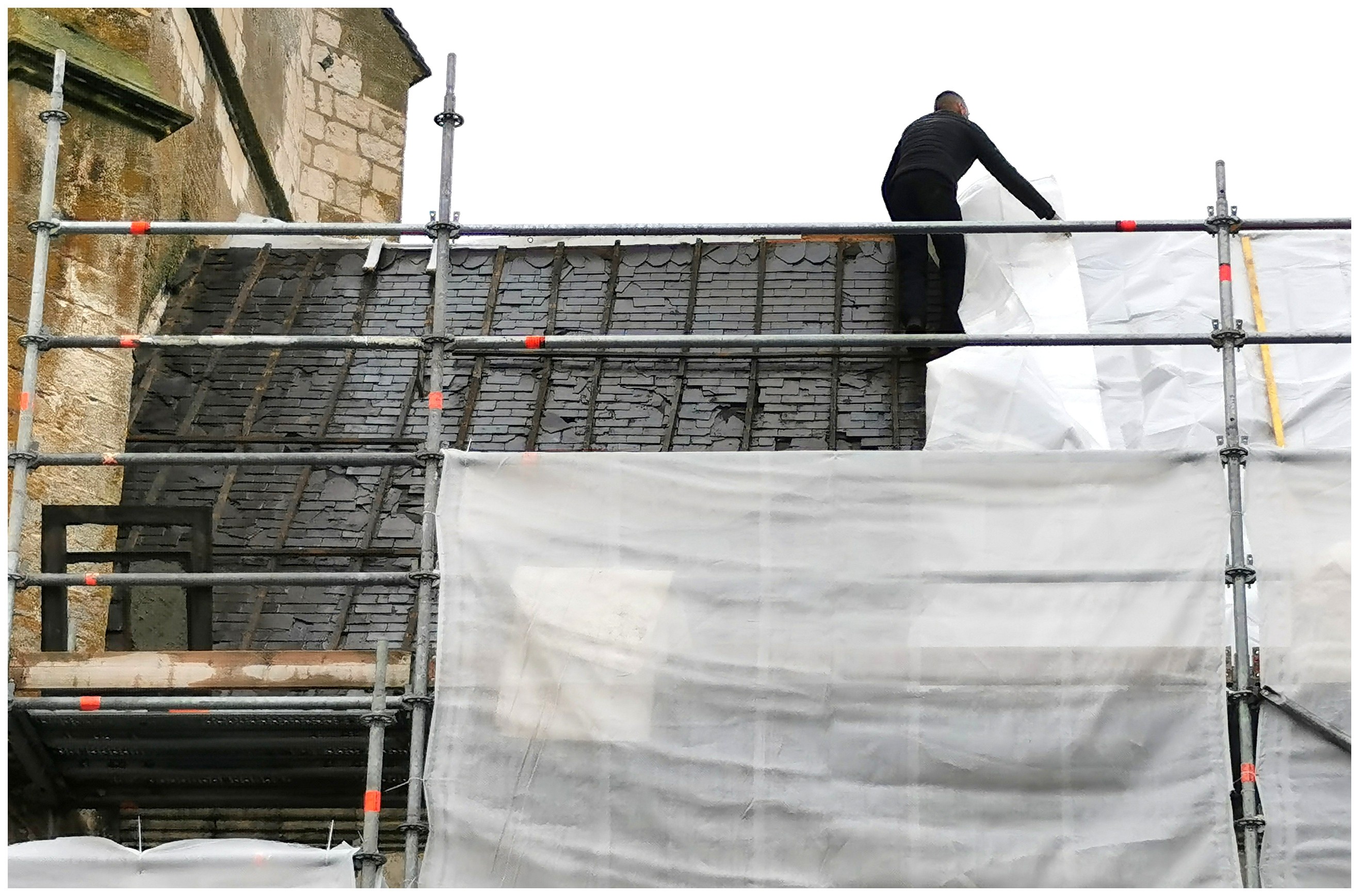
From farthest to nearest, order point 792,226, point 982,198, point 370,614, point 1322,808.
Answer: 1. point 982,198
2. point 370,614
3. point 792,226
4. point 1322,808

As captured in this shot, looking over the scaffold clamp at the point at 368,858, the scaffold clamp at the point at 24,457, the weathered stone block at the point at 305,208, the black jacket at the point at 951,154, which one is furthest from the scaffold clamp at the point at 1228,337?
the weathered stone block at the point at 305,208

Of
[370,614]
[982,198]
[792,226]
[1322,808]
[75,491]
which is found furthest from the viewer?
[982,198]

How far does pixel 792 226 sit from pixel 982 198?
2828mm

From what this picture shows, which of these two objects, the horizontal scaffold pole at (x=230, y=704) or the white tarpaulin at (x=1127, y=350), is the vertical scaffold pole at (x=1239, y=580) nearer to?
the white tarpaulin at (x=1127, y=350)

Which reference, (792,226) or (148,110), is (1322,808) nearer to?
(792,226)

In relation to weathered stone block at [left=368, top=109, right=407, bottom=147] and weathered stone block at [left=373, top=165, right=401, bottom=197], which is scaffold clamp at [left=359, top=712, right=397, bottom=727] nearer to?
weathered stone block at [left=373, top=165, right=401, bottom=197]

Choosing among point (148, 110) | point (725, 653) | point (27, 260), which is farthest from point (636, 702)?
point (148, 110)

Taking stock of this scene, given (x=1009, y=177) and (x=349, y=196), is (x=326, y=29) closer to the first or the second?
(x=349, y=196)

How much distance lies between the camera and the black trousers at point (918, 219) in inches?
412

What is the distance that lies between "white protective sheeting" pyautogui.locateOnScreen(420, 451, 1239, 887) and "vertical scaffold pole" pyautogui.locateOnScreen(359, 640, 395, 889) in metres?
0.18

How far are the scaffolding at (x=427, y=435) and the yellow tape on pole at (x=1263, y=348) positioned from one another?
3.50 ft

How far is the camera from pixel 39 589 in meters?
9.00

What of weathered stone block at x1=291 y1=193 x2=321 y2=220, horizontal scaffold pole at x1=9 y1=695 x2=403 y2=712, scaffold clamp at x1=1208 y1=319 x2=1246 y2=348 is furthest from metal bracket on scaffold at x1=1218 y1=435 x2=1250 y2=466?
weathered stone block at x1=291 y1=193 x2=321 y2=220

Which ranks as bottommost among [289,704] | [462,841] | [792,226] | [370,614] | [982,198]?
[462,841]
